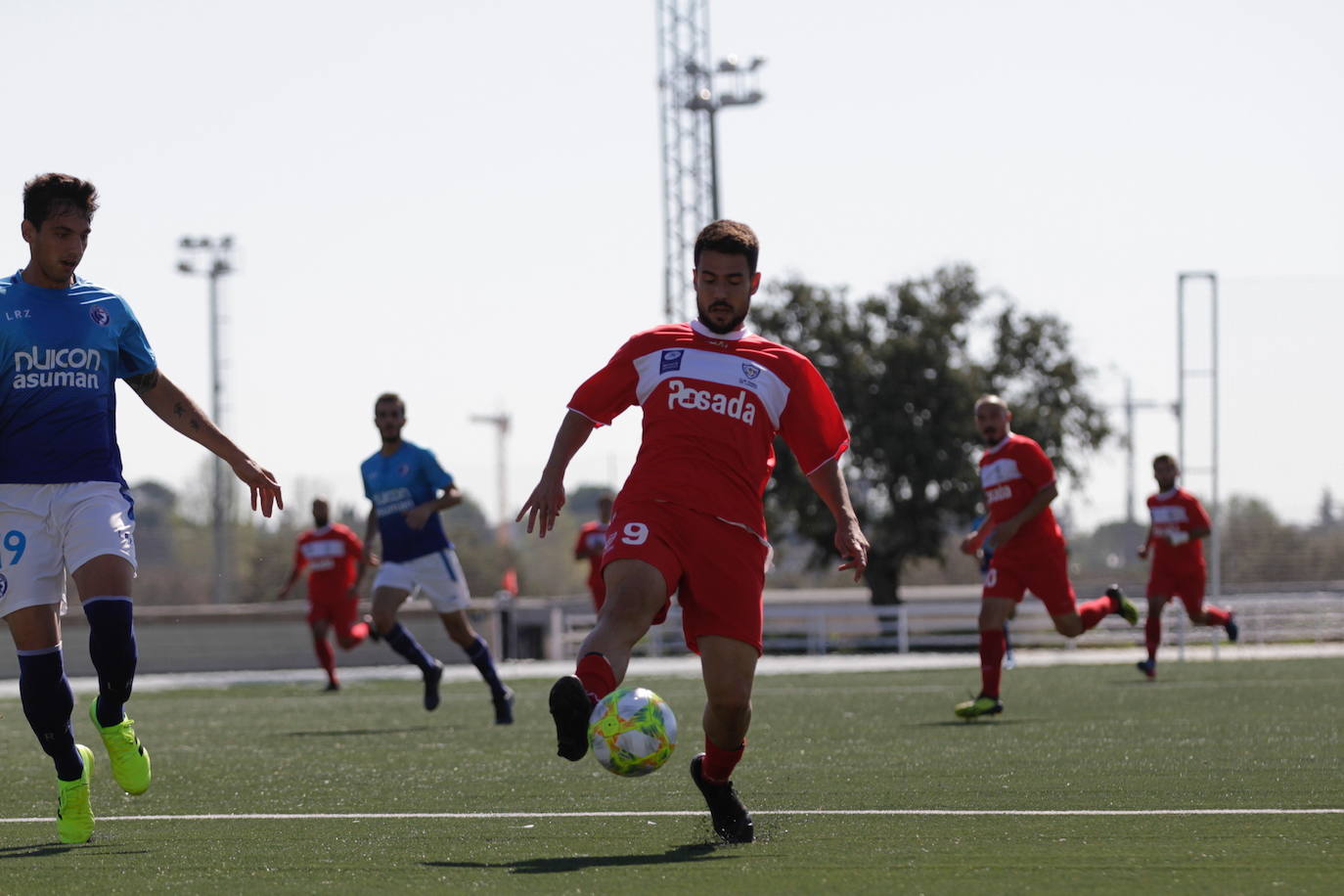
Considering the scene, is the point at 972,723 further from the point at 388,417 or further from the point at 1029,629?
the point at 1029,629

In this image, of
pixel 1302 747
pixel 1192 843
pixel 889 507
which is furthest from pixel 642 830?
pixel 889 507

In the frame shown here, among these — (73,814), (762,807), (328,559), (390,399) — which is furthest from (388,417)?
(328,559)

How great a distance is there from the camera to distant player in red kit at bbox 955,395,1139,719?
40.8 ft

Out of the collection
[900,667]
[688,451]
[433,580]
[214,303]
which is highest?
[214,303]

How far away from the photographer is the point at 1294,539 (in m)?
30.4

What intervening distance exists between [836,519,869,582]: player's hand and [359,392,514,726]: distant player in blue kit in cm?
754

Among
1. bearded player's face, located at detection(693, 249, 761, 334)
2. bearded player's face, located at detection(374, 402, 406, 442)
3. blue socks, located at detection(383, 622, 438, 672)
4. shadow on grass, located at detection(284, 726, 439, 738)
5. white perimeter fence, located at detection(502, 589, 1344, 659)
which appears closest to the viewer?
bearded player's face, located at detection(693, 249, 761, 334)

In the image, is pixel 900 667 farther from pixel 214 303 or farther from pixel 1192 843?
pixel 214 303

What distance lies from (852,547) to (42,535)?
2.62 metres

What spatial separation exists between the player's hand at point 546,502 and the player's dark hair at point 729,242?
0.90m

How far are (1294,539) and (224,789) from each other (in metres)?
25.3

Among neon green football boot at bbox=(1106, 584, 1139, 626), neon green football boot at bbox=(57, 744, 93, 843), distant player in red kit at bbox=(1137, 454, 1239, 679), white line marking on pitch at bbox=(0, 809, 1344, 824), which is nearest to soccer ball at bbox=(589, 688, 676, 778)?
white line marking on pitch at bbox=(0, 809, 1344, 824)

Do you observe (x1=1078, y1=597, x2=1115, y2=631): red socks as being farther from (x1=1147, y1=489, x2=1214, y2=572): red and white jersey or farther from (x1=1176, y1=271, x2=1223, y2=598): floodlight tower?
(x1=1176, y1=271, x2=1223, y2=598): floodlight tower

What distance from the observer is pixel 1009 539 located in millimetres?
12539
